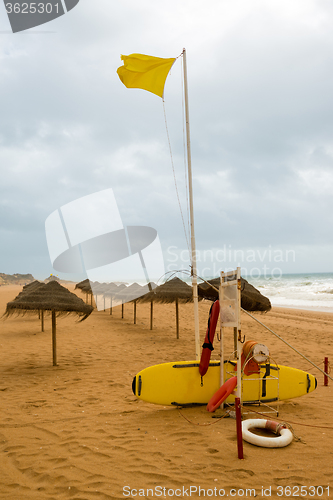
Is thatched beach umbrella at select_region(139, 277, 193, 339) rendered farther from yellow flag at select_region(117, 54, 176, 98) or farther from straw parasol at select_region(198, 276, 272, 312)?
yellow flag at select_region(117, 54, 176, 98)

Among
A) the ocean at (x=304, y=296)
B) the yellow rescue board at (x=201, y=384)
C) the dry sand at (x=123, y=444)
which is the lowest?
the ocean at (x=304, y=296)

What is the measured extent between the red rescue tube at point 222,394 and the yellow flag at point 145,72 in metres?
4.60

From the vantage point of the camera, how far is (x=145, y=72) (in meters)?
5.74

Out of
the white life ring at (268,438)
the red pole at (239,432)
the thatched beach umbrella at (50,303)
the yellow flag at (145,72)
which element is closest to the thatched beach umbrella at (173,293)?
the thatched beach umbrella at (50,303)

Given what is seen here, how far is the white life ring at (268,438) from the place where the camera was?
3.67 metres

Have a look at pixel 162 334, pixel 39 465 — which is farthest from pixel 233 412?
pixel 162 334

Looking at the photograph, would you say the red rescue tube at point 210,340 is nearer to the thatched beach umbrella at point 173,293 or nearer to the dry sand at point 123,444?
the dry sand at point 123,444

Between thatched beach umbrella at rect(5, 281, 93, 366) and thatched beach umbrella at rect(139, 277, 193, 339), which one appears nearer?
thatched beach umbrella at rect(5, 281, 93, 366)

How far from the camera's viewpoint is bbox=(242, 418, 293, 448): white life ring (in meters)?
3.67

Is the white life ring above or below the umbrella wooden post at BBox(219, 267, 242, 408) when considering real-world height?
below

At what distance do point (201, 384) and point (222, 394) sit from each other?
1.56ft

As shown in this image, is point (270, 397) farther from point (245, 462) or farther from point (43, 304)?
point (43, 304)

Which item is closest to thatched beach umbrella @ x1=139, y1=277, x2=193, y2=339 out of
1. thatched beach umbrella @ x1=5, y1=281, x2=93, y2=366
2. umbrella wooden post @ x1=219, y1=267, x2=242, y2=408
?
thatched beach umbrella @ x1=5, y1=281, x2=93, y2=366

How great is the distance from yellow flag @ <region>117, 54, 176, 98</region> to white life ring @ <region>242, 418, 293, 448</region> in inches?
201
